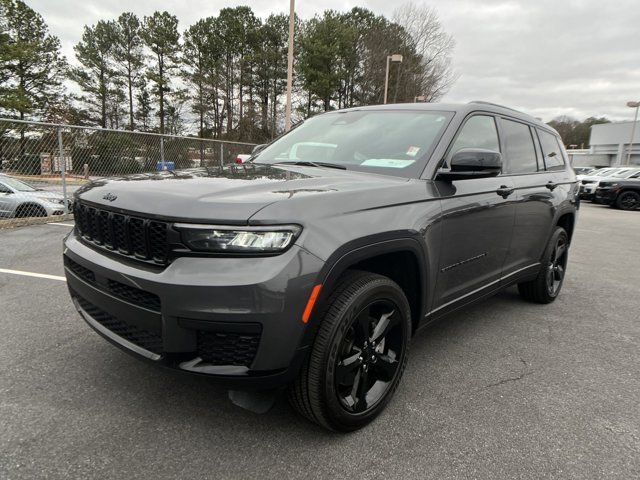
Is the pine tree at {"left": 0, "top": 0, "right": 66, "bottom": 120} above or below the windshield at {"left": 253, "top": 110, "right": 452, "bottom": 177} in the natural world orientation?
above

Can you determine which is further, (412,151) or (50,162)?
(50,162)

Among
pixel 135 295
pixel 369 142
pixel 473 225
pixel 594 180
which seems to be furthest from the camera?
pixel 594 180

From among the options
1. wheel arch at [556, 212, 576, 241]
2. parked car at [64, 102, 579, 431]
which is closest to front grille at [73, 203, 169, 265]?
parked car at [64, 102, 579, 431]

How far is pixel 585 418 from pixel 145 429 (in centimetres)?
234

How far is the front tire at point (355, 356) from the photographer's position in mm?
1966

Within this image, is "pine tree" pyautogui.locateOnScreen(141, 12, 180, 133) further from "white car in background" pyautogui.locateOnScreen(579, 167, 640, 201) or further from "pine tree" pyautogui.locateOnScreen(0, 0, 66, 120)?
A: "white car in background" pyautogui.locateOnScreen(579, 167, 640, 201)

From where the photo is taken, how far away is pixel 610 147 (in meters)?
57.0

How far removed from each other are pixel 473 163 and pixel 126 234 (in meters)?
1.83

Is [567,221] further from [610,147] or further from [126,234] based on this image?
[610,147]

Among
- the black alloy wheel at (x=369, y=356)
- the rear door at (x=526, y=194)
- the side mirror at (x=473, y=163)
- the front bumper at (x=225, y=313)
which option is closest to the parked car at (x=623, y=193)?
the rear door at (x=526, y=194)

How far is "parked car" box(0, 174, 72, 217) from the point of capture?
8094 millimetres

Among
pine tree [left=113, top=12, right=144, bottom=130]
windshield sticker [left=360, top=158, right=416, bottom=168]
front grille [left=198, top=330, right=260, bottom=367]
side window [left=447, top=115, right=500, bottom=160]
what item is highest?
pine tree [left=113, top=12, right=144, bottom=130]

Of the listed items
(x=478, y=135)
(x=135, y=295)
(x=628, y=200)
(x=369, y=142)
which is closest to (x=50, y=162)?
(x=369, y=142)

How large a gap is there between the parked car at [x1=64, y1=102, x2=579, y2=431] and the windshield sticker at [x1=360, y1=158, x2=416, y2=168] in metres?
0.01
